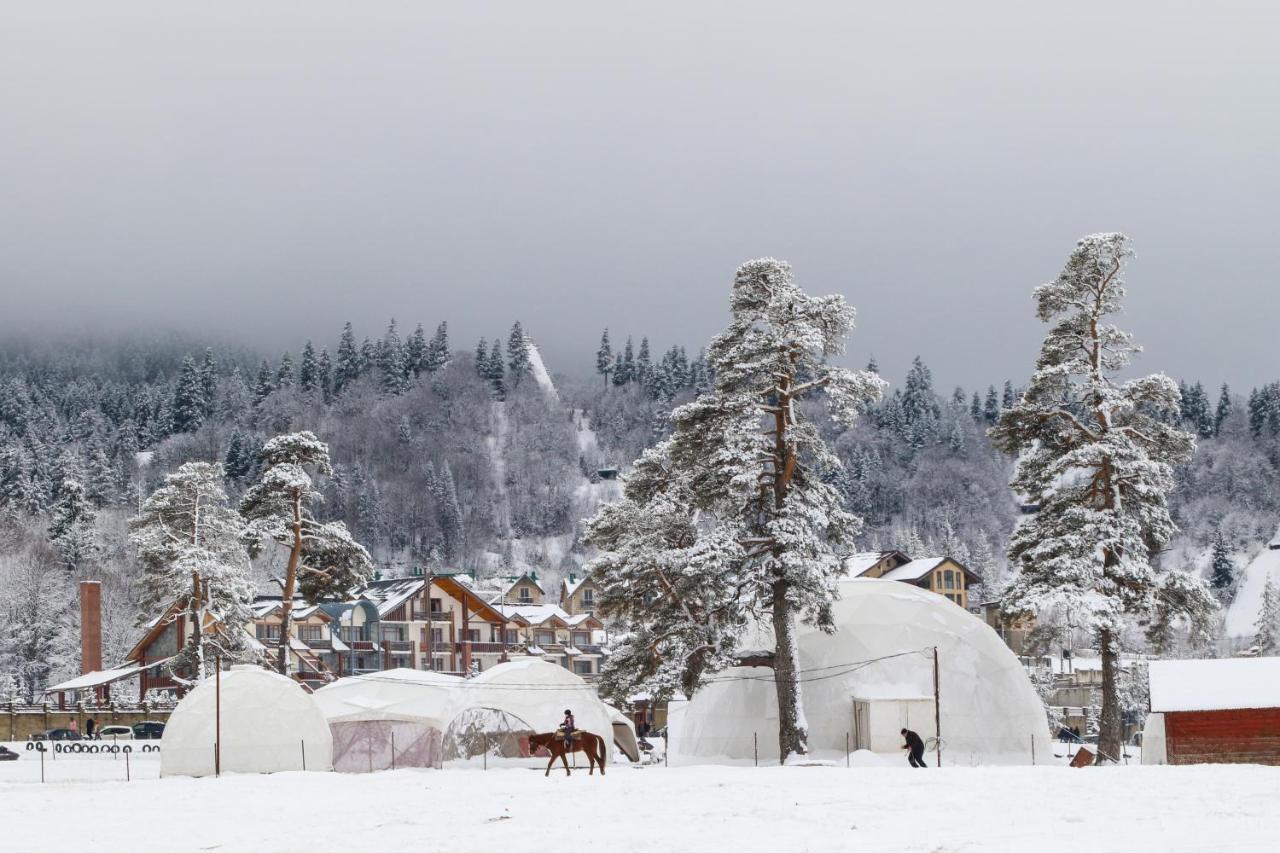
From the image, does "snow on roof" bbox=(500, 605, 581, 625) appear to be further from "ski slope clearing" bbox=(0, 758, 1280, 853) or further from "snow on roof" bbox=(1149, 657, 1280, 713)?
"ski slope clearing" bbox=(0, 758, 1280, 853)

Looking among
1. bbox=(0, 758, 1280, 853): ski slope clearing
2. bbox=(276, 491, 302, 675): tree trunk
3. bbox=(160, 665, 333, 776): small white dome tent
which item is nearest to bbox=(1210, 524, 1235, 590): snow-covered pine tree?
bbox=(276, 491, 302, 675): tree trunk

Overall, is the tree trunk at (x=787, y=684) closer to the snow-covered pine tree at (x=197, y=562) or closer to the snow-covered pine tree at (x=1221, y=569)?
the snow-covered pine tree at (x=197, y=562)

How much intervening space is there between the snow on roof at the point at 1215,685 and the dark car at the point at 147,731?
50.9 metres

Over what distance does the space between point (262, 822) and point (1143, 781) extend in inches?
593

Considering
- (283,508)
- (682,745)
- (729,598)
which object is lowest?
(682,745)

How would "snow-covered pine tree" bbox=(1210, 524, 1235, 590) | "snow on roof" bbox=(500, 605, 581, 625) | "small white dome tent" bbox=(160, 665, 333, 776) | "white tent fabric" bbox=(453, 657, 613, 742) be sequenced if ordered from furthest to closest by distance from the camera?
"snow-covered pine tree" bbox=(1210, 524, 1235, 590), "snow on roof" bbox=(500, 605, 581, 625), "white tent fabric" bbox=(453, 657, 613, 742), "small white dome tent" bbox=(160, 665, 333, 776)

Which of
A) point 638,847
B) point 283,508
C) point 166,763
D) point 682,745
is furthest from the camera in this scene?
point 283,508

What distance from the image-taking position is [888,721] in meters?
44.2

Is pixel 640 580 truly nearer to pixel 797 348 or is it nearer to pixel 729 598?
pixel 729 598

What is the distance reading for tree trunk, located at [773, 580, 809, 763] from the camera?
137 ft

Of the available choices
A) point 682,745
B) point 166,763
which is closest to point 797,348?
point 682,745

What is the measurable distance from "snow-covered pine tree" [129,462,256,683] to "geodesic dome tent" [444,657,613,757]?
57.6 ft

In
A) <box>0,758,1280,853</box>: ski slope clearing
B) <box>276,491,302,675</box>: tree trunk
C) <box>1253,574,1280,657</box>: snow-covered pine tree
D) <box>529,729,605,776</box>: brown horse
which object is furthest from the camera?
<box>1253,574,1280,657</box>: snow-covered pine tree

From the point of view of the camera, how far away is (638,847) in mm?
17734
